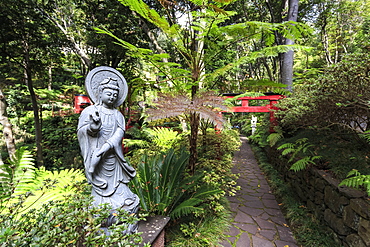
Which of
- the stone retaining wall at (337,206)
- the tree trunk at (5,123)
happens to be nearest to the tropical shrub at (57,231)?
the stone retaining wall at (337,206)

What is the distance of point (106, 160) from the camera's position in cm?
180

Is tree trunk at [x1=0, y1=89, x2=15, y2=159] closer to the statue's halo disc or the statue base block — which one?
the statue's halo disc

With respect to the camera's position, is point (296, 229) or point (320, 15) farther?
point (320, 15)

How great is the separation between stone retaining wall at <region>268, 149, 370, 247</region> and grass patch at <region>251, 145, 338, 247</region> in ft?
0.33

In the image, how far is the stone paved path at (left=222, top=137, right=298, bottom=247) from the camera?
8.52ft

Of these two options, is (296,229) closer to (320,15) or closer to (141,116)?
(141,116)

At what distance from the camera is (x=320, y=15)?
309 inches

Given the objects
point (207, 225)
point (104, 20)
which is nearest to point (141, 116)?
point (104, 20)

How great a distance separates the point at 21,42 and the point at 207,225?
724 centimetres

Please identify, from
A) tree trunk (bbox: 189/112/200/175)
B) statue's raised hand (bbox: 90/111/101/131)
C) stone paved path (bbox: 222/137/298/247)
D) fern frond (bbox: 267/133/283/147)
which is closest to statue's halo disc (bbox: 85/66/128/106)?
statue's raised hand (bbox: 90/111/101/131)

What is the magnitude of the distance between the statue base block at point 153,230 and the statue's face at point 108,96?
1.43m

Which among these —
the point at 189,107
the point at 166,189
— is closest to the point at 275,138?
the point at 166,189

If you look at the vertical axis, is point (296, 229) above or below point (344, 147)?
below

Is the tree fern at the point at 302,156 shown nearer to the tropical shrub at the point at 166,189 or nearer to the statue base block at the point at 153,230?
the tropical shrub at the point at 166,189
